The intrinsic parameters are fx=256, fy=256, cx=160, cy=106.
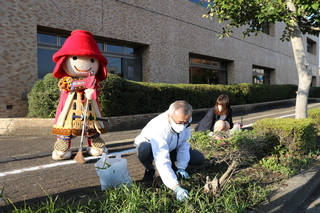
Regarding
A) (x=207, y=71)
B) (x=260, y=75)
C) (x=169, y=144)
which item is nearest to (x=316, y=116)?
(x=169, y=144)

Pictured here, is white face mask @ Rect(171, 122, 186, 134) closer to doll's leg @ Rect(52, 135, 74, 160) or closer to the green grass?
the green grass

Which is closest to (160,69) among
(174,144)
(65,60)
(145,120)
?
(145,120)

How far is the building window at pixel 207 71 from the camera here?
1553cm

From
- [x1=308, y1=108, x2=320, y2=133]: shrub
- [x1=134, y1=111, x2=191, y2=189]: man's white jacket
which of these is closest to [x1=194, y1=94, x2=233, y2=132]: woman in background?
[x1=134, y1=111, x2=191, y2=189]: man's white jacket

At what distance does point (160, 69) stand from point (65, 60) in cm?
811

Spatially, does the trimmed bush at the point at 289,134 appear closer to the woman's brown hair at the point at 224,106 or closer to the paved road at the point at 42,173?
the woman's brown hair at the point at 224,106

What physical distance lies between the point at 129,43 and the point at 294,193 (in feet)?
32.9

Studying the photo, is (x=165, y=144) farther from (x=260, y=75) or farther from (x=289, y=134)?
Result: (x=260, y=75)

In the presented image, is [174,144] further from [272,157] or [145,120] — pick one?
[145,120]

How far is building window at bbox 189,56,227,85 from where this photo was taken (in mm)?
15528

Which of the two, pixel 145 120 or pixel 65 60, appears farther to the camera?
pixel 145 120

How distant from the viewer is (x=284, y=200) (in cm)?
276

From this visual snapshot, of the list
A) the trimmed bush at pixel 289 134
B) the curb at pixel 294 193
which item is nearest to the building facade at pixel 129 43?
the trimmed bush at pixel 289 134

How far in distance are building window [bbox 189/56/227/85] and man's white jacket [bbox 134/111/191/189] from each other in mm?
12453
